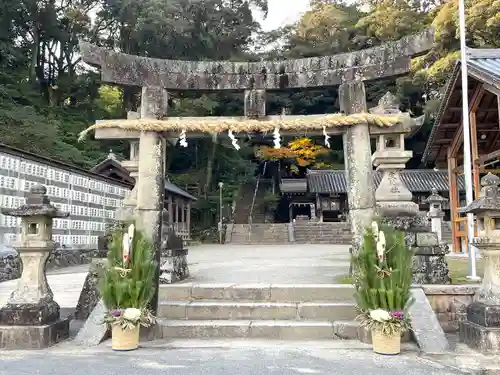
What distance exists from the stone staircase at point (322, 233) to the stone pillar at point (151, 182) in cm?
2356

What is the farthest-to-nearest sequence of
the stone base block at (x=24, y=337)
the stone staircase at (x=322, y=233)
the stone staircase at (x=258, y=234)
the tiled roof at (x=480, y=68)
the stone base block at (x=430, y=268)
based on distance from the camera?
the stone staircase at (x=258, y=234)
the stone staircase at (x=322, y=233)
the tiled roof at (x=480, y=68)
the stone base block at (x=430, y=268)
the stone base block at (x=24, y=337)

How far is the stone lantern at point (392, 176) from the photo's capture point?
779cm

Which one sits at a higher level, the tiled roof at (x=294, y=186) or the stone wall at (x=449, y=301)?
the tiled roof at (x=294, y=186)

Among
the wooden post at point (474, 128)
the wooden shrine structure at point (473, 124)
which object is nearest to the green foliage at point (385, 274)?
the wooden shrine structure at point (473, 124)

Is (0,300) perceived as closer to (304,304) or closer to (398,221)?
(304,304)

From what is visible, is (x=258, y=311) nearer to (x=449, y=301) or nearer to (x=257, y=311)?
(x=257, y=311)

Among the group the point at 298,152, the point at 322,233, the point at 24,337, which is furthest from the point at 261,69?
the point at 298,152

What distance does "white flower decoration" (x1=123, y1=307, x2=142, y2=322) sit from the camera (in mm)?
5320

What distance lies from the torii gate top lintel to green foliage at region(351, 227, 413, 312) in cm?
258

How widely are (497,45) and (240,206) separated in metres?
23.7

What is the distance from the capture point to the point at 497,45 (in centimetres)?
2347

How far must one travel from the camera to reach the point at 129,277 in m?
5.50

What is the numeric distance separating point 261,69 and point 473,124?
9540 mm

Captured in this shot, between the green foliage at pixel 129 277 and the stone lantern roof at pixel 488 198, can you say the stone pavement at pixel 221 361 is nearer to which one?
the green foliage at pixel 129 277
